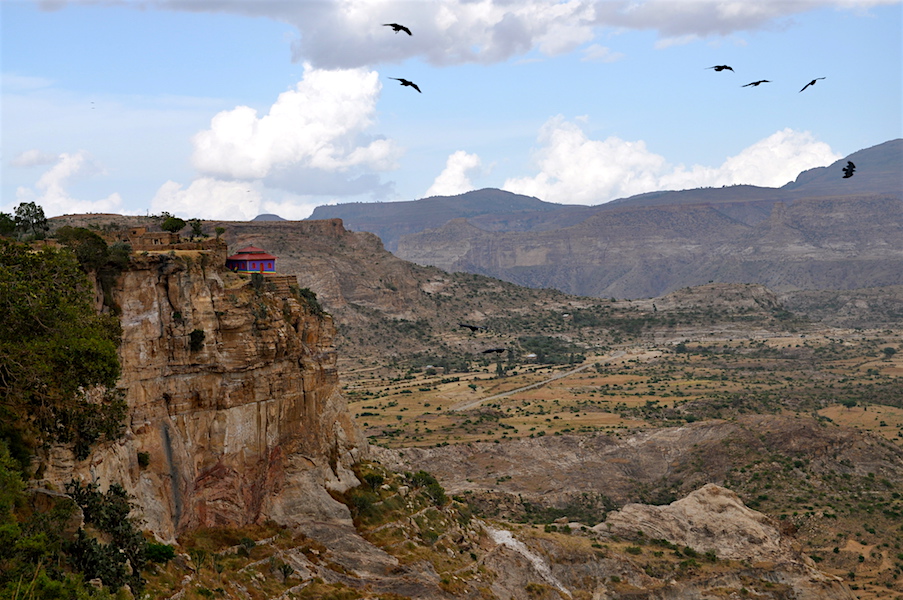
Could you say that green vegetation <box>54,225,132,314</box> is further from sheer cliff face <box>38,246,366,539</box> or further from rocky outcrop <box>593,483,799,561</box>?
rocky outcrop <box>593,483,799,561</box>

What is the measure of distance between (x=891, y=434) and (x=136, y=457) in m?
94.1

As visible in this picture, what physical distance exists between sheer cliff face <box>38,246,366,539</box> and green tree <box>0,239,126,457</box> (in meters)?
1.61

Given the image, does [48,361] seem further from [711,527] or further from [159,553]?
[711,527]

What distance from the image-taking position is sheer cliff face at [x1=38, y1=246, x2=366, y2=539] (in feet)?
117

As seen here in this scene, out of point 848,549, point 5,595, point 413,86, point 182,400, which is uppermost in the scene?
point 413,86

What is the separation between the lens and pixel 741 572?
5769 centimetres

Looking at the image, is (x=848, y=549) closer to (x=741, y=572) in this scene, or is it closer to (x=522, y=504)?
(x=741, y=572)

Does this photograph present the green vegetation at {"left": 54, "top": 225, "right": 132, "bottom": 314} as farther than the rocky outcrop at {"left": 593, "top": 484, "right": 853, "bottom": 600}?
No

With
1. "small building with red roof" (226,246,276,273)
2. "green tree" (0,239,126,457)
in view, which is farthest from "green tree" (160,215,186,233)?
"green tree" (0,239,126,457)

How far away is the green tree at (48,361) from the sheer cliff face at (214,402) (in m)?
1.61

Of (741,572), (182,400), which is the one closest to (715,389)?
(741,572)

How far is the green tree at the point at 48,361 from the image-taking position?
29.7 meters

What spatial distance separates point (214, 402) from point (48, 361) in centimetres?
911

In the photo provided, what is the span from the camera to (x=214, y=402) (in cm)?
3831
